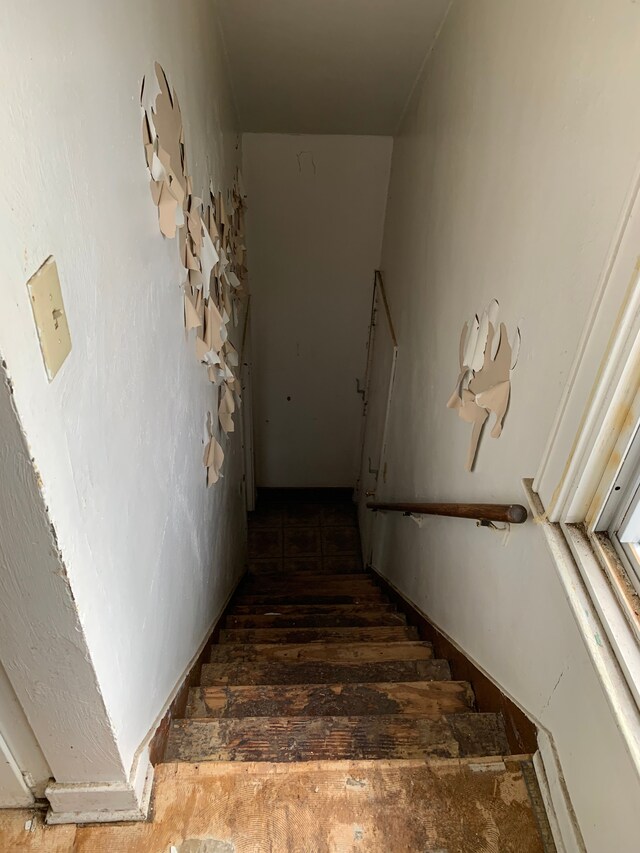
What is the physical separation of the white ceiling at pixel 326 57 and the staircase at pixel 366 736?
229 centimetres

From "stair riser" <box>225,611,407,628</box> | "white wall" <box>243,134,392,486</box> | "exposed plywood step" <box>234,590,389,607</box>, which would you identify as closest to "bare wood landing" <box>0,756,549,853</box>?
"stair riser" <box>225,611,407,628</box>

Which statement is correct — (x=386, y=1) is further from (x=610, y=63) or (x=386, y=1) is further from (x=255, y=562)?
(x=255, y=562)

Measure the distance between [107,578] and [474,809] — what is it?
94 cm

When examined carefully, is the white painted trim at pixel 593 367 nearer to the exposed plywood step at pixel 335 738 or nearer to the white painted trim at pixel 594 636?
the white painted trim at pixel 594 636

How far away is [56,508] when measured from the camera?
0.69m

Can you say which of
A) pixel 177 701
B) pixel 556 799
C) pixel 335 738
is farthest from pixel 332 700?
pixel 556 799

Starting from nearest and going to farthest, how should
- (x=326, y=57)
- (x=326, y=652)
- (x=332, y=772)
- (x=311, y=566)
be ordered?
(x=332, y=772) → (x=326, y=652) → (x=326, y=57) → (x=311, y=566)

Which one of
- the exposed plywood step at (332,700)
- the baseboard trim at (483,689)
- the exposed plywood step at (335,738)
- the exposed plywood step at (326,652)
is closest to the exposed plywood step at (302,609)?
the baseboard trim at (483,689)

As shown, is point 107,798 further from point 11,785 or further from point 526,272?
point 526,272

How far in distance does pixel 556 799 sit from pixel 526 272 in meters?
1.14

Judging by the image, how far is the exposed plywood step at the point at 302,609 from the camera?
9.05 feet

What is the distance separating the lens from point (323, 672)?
5.98 ft

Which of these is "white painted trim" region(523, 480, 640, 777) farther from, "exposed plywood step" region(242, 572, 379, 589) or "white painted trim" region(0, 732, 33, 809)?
"exposed plywood step" region(242, 572, 379, 589)

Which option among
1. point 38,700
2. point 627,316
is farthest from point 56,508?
point 627,316
